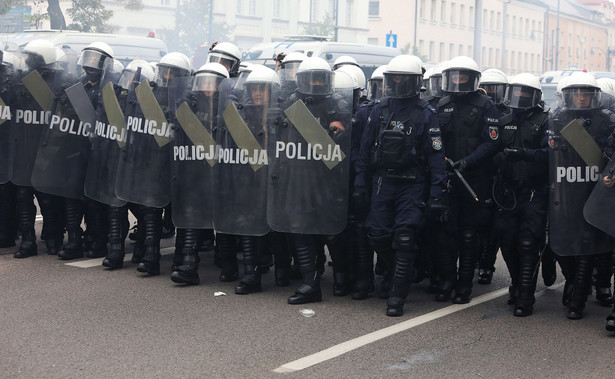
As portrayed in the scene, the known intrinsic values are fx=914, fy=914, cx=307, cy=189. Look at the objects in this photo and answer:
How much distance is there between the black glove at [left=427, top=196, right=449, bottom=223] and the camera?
668 centimetres

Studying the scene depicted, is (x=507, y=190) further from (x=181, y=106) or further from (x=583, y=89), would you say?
(x=181, y=106)

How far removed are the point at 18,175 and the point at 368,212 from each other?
3.53 m

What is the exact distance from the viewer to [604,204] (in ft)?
20.7

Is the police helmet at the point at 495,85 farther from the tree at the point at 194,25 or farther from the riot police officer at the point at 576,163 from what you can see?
the tree at the point at 194,25

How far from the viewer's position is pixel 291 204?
23.3ft

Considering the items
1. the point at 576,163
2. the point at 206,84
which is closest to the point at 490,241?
the point at 576,163

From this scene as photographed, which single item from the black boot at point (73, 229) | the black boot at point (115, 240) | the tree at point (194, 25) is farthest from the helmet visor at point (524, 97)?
the tree at point (194, 25)

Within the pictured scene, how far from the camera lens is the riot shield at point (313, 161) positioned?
704cm

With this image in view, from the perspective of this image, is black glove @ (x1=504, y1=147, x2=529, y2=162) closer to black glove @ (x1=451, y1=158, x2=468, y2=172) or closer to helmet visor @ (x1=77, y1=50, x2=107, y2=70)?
black glove @ (x1=451, y1=158, x2=468, y2=172)

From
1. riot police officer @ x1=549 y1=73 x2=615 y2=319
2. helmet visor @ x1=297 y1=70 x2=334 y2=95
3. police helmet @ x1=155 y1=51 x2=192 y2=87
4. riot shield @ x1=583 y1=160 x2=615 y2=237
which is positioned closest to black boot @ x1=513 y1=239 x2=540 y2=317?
riot police officer @ x1=549 y1=73 x2=615 y2=319

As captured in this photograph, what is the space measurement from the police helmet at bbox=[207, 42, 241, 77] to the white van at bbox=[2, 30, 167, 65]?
845 cm

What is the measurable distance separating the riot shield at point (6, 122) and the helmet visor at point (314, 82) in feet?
10.3

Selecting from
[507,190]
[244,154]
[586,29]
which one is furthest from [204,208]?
[586,29]

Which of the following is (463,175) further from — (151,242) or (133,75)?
(133,75)
